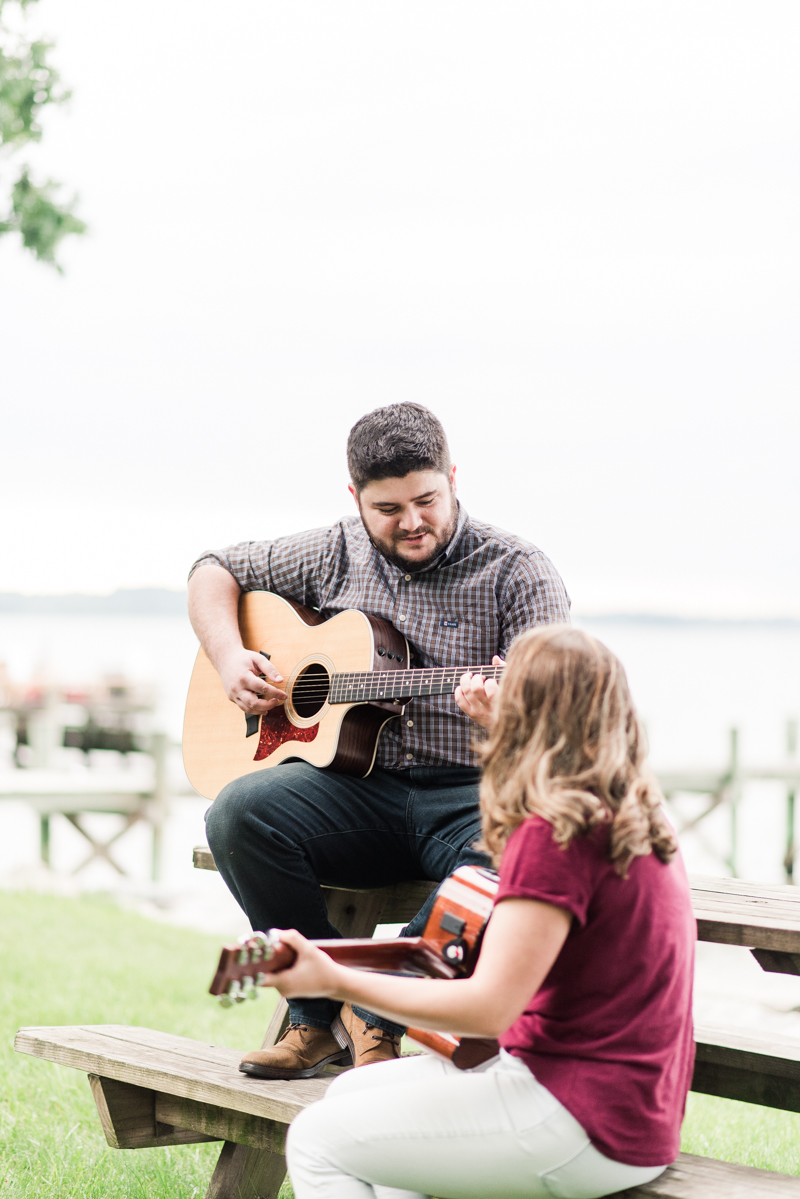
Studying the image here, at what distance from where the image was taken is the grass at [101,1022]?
9.91ft

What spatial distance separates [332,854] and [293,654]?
2.00 ft

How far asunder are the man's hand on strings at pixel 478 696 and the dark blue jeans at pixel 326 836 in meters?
0.27

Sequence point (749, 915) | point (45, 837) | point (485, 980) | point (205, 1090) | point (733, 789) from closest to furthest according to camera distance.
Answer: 1. point (485, 980)
2. point (749, 915)
3. point (205, 1090)
4. point (45, 837)
5. point (733, 789)

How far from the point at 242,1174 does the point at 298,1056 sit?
1.48 feet

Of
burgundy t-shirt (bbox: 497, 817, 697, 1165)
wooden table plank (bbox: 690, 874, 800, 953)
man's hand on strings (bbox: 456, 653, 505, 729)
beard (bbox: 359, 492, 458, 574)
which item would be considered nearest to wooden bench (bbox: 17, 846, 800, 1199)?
wooden table plank (bbox: 690, 874, 800, 953)

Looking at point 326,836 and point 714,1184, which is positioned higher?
point 326,836

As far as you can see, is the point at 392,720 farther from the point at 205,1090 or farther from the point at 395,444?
the point at 205,1090

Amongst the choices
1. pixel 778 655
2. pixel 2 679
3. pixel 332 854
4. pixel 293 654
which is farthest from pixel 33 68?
pixel 778 655

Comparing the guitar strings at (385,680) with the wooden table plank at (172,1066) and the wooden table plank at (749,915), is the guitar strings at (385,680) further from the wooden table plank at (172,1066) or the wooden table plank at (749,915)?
the wooden table plank at (172,1066)

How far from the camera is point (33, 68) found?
538cm

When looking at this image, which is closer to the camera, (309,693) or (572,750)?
(572,750)

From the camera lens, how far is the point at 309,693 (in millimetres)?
3008

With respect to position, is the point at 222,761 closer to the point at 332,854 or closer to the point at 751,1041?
the point at 332,854

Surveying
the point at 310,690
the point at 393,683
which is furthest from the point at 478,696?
the point at 310,690
